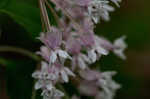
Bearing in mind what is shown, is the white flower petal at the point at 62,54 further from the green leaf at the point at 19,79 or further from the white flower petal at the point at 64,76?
the green leaf at the point at 19,79

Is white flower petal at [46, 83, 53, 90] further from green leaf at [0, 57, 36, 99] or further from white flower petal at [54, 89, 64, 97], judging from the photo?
green leaf at [0, 57, 36, 99]

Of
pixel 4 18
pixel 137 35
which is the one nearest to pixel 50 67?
pixel 4 18

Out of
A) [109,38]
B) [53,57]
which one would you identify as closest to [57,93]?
[53,57]

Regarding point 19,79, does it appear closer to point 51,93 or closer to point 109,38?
point 51,93

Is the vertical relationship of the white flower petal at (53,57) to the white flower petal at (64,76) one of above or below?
above

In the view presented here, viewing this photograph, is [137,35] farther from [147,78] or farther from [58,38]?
[58,38]

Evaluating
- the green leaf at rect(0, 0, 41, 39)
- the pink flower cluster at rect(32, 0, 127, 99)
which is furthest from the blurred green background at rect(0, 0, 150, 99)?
the pink flower cluster at rect(32, 0, 127, 99)

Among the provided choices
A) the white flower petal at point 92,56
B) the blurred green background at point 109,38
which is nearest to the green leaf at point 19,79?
the blurred green background at point 109,38
